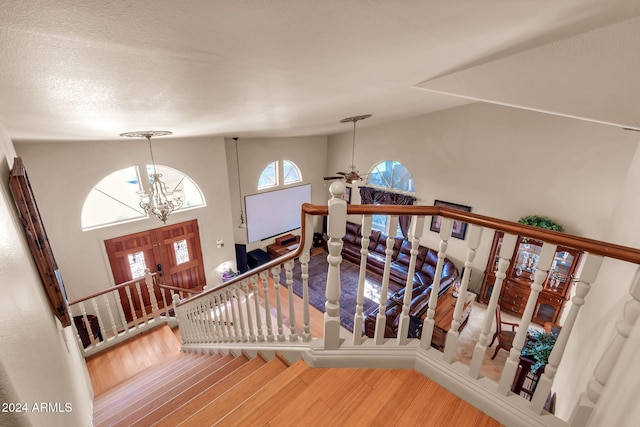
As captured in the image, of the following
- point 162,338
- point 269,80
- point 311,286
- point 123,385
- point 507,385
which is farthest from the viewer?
point 311,286

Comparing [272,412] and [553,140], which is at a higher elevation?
[553,140]

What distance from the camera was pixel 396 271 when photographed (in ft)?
20.5

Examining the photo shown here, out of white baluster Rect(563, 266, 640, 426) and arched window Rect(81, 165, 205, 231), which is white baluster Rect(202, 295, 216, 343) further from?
white baluster Rect(563, 266, 640, 426)

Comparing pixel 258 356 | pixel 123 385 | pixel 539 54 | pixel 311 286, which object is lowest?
pixel 311 286

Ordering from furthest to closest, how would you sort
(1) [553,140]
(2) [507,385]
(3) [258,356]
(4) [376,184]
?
(4) [376,184], (1) [553,140], (3) [258,356], (2) [507,385]

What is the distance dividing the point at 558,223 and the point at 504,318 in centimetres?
198

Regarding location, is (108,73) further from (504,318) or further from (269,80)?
(504,318)

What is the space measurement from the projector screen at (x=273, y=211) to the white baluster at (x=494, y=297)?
6.03 meters

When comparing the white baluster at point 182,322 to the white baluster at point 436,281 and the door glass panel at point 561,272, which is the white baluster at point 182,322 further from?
the door glass panel at point 561,272

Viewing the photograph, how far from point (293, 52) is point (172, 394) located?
9.64ft

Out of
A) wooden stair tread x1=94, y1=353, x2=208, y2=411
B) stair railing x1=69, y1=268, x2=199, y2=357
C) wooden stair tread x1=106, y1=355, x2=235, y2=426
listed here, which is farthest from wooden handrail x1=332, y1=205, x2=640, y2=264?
stair railing x1=69, y1=268, x2=199, y2=357

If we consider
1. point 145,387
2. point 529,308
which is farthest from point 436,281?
point 145,387

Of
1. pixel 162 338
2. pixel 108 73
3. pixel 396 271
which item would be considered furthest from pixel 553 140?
pixel 162 338

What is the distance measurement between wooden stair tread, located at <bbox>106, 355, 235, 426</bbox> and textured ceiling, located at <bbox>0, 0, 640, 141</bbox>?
92.4 inches
